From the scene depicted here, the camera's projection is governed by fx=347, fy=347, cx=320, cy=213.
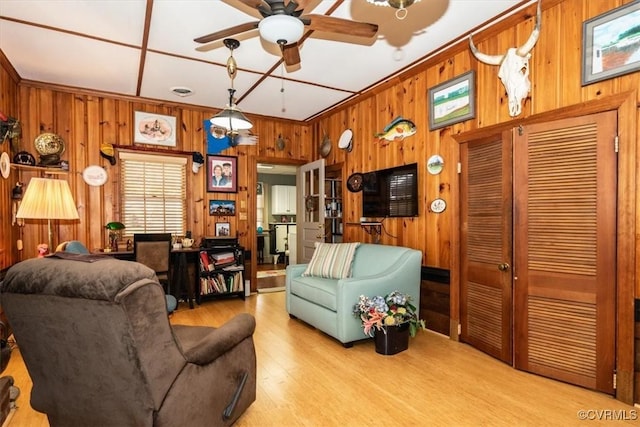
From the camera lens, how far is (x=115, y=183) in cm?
466

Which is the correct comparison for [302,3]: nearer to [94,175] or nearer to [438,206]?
[438,206]

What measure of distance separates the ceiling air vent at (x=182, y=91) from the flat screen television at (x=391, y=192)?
2.53 meters

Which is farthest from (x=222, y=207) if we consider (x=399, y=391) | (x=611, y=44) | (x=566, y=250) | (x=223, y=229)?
(x=611, y=44)

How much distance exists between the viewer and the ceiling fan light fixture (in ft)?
6.45

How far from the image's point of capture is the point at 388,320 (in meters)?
3.01

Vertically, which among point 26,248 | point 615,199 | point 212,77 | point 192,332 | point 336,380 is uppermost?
point 212,77

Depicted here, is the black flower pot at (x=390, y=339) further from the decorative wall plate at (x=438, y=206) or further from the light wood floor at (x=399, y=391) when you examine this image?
the decorative wall plate at (x=438, y=206)

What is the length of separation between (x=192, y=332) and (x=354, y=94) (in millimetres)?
3663

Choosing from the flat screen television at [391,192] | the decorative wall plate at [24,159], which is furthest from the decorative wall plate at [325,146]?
the decorative wall plate at [24,159]

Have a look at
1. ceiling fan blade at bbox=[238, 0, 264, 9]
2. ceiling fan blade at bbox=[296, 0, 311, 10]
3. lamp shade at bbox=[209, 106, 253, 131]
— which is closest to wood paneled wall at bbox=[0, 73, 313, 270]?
lamp shade at bbox=[209, 106, 253, 131]

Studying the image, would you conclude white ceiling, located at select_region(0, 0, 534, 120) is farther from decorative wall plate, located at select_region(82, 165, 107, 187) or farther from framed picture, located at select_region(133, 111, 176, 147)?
decorative wall plate, located at select_region(82, 165, 107, 187)

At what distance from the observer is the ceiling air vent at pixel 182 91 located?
14.4 ft

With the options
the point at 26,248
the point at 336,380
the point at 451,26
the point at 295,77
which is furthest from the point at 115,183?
the point at 451,26

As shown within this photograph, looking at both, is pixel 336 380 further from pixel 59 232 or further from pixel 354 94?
pixel 59 232
